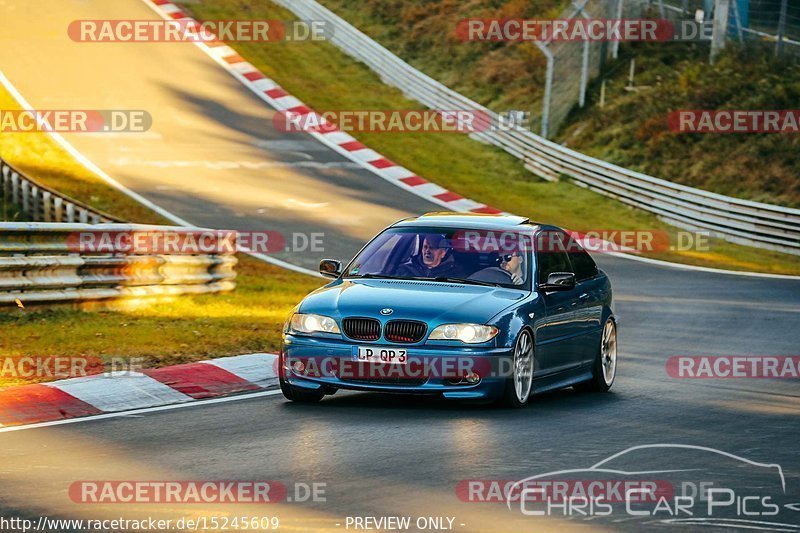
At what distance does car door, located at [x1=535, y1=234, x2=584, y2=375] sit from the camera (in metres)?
11.8

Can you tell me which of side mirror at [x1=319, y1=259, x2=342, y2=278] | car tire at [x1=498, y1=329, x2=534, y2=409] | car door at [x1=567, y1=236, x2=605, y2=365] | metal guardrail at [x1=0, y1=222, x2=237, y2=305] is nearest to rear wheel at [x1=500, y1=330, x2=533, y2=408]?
car tire at [x1=498, y1=329, x2=534, y2=409]

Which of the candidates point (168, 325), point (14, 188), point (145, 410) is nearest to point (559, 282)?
point (145, 410)

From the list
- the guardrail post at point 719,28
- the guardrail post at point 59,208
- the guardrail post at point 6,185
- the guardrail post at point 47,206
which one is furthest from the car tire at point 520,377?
the guardrail post at point 719,28

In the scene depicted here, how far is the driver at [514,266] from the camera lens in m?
12.0

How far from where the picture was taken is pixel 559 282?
38.7ft

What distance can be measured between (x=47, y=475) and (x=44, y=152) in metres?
24.4

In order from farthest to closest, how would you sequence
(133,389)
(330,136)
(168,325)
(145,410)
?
(330,136) < (168,325) < (133,389) < (145,410)

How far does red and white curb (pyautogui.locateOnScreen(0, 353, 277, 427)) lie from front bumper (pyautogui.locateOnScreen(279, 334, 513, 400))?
3.92 feet

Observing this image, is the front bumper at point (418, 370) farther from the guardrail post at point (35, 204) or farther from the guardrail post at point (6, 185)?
the guardrail post at point (6, 185)

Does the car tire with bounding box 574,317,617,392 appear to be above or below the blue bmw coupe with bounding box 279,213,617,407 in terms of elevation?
below

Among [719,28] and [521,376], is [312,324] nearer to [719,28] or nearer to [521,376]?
[521,376]

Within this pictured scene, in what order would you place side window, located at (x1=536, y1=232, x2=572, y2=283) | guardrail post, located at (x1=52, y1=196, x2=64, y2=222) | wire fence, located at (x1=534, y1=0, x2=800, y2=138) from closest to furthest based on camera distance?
side window, located at (x1=536, y1=232, x2=572, y2=283) → guardrail post, located at (x1=52, y1=196, x2=64, y2=222) → wire fence, located at (x1=534, y1=0, x2=800, y2=138)

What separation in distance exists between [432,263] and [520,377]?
129cm

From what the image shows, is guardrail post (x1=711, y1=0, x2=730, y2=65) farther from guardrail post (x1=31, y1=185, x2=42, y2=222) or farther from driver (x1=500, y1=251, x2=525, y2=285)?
driver (x1=500, y1=251, x2=525, y2=285)
